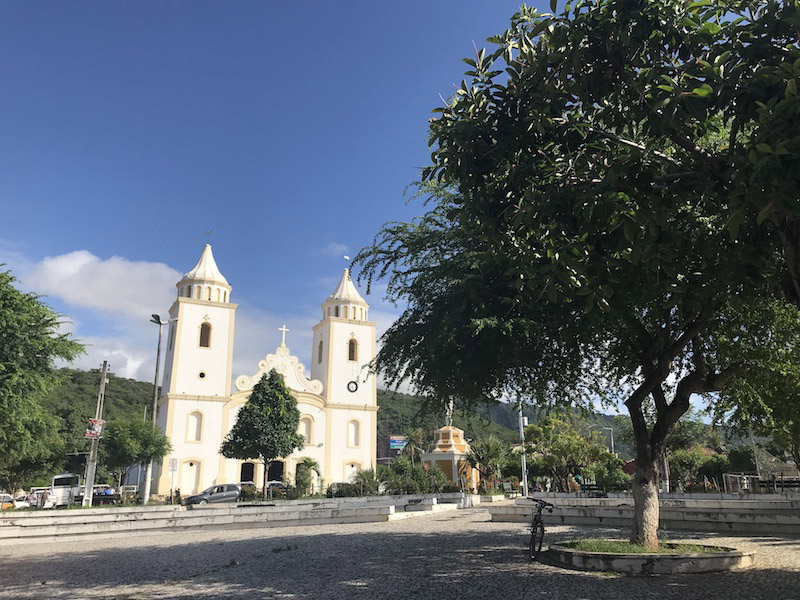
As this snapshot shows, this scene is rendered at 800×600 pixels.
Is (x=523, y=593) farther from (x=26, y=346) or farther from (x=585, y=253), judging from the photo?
(x=26, y=346)

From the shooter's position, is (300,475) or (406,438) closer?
(300,475)

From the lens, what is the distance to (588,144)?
6766 mm

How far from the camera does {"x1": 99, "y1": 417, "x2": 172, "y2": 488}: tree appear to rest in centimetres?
3822

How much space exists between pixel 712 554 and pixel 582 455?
24205 millimetres

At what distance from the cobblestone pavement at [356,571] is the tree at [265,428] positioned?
2112 centimetres

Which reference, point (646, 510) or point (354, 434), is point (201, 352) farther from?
point (646, 510)

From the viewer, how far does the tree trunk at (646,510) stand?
9.91 m

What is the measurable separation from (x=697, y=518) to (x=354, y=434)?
42068mm

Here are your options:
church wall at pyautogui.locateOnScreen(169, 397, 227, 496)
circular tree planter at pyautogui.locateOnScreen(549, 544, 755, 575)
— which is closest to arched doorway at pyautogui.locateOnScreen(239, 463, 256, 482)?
church wall at pyautogui.locateOnScreen(169, 397, 227, 496)

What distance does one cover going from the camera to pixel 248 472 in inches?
1934

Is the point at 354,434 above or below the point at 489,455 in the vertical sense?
above

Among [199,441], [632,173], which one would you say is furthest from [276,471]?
[632,173]

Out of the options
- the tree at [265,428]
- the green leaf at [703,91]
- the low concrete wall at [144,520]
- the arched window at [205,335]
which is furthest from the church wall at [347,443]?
the green leaf at [703,91]

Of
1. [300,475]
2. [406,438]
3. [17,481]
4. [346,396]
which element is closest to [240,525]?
[300,475]
